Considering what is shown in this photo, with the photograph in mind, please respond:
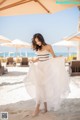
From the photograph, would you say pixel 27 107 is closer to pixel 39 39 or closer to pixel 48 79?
pixel 48 79

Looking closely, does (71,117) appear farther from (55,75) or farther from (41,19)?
(41,19)

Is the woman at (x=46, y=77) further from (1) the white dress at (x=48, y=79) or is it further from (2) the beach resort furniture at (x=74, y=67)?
(2) the beach resort furniture at (x=74, y=67)

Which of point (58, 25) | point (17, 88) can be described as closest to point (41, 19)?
point (58, 25)

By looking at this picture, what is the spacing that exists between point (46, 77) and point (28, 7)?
2301mm

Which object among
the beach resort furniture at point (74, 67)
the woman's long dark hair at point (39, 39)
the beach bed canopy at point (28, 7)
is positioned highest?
the beach bed canopy at point (28, 7)

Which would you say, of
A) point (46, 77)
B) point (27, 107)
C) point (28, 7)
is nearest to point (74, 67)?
point (28, 7)

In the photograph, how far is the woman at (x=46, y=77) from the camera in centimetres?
536

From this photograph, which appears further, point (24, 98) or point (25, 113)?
point (24, 98)

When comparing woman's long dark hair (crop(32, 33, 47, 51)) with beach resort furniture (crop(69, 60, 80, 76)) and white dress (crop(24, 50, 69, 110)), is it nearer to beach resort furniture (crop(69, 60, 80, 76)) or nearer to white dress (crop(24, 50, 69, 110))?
white dress (crop(24, 50, 69, 110))

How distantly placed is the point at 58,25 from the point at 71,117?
7843 cm

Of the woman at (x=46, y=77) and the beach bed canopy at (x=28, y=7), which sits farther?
the beach bed canopy at (x=28, y=7)

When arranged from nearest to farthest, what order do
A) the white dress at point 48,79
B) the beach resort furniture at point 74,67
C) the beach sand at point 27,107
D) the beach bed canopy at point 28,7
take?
the beach sand at point 27,107, the white dress at point 48,79, the beach bed canopy at point 28,7, the beach resort furniture at point 74,67

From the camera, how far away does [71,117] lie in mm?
4938

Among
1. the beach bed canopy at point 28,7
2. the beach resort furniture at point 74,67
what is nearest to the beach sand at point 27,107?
the beach bed canopy at point 28,7
